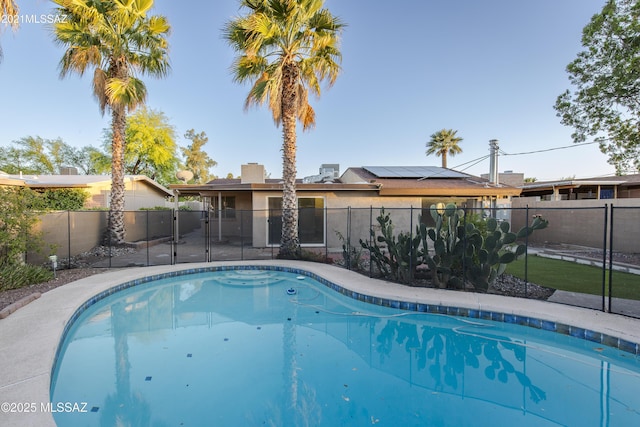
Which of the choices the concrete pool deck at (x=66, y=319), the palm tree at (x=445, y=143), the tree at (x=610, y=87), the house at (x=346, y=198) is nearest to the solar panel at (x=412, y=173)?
the house at (x=346, y=198)

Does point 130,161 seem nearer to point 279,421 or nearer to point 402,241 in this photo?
point 402,241

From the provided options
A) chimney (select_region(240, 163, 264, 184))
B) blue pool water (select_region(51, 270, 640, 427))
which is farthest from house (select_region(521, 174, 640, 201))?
blue pool water (select_region(51, 270, 640, 427))

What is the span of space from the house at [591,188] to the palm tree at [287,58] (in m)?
14.1

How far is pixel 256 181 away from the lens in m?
13.5

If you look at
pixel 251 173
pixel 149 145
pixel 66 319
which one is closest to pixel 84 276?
pixel 66 319

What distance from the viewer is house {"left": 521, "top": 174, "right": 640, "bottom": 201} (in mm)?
16078

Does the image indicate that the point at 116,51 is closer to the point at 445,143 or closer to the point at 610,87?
the point at 610,87

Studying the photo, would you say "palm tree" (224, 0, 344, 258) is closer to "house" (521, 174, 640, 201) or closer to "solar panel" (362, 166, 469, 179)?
"solar panel" (362, 166, 469, 179)

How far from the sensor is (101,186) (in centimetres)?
1580

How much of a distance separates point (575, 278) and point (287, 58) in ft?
34.4

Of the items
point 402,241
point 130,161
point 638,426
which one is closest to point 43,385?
point 638,426

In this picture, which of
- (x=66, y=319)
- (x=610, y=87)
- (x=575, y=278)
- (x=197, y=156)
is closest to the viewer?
(x=66, y=319)

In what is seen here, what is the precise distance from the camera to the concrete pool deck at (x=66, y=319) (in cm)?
285

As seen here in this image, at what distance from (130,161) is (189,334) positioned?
2895 cm
